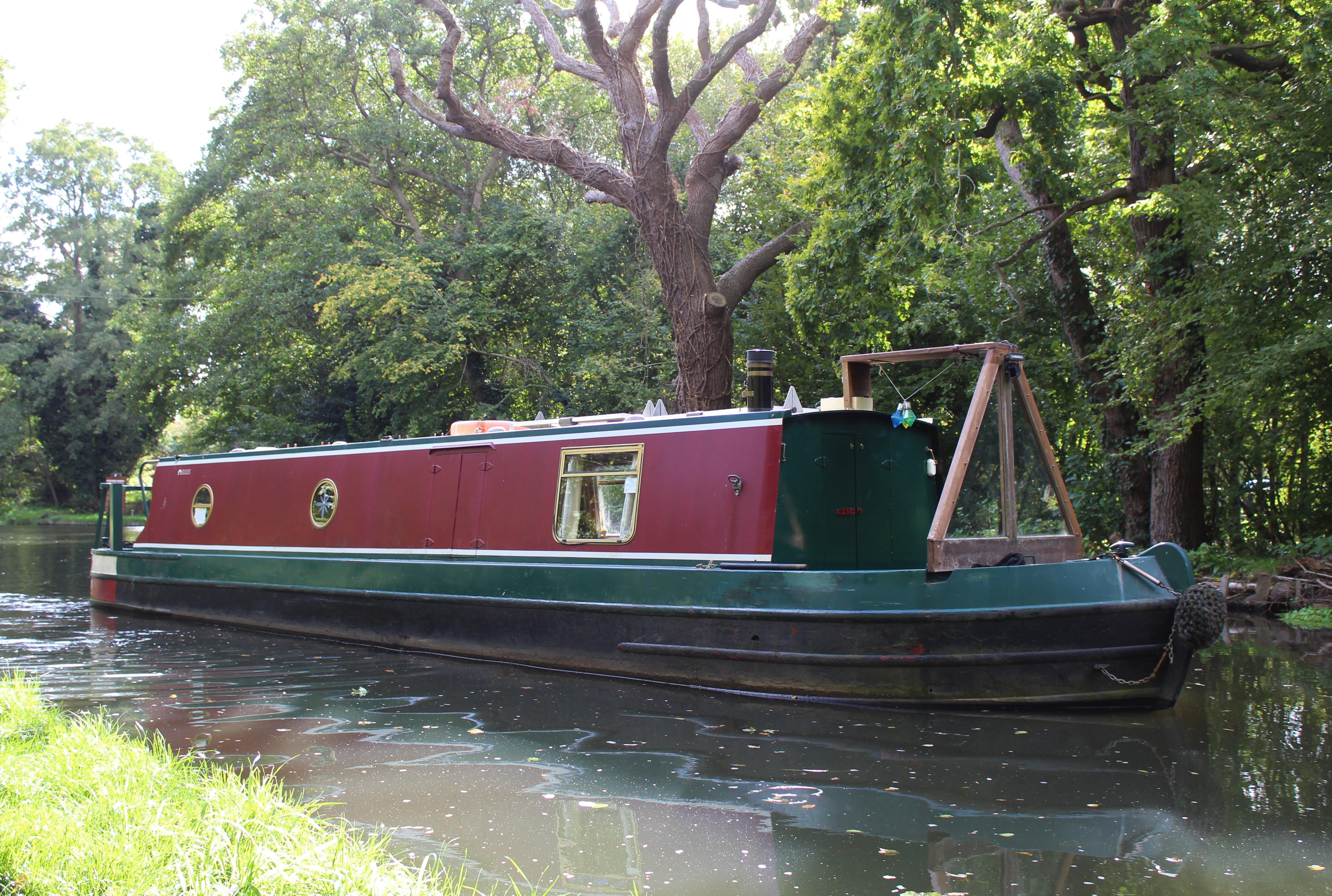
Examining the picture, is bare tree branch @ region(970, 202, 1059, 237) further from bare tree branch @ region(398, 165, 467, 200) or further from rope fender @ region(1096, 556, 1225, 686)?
bare tree branch @ region(398, 165, 467, 200)

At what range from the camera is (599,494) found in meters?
8.82

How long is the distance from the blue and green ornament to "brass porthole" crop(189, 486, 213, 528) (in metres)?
8.36

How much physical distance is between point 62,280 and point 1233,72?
41281 mm

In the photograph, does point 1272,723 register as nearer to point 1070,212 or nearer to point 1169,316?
point 1169,316

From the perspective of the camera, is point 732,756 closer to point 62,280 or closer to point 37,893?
point 37,893

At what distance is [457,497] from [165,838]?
628 centimetres

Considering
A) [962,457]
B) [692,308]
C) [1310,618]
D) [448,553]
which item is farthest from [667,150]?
[1310,618]

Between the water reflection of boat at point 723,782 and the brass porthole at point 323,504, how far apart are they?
321 centimetres

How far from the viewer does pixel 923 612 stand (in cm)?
685

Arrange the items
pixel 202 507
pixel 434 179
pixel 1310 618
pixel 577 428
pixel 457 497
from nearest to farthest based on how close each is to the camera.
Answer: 1. pixel 577 428
2. pixel 457 497
3. pixel 1310 618
4. pixel 202 507
5. pixel 434 179

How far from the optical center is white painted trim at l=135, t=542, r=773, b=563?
7852mm

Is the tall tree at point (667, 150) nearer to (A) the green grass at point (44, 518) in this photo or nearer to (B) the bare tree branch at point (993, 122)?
(B) the bare tree branch at point (993, 122)

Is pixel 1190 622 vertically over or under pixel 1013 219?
under

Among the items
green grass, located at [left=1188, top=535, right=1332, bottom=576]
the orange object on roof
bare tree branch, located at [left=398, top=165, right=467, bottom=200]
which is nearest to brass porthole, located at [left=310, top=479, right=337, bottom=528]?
the orange object on roof
